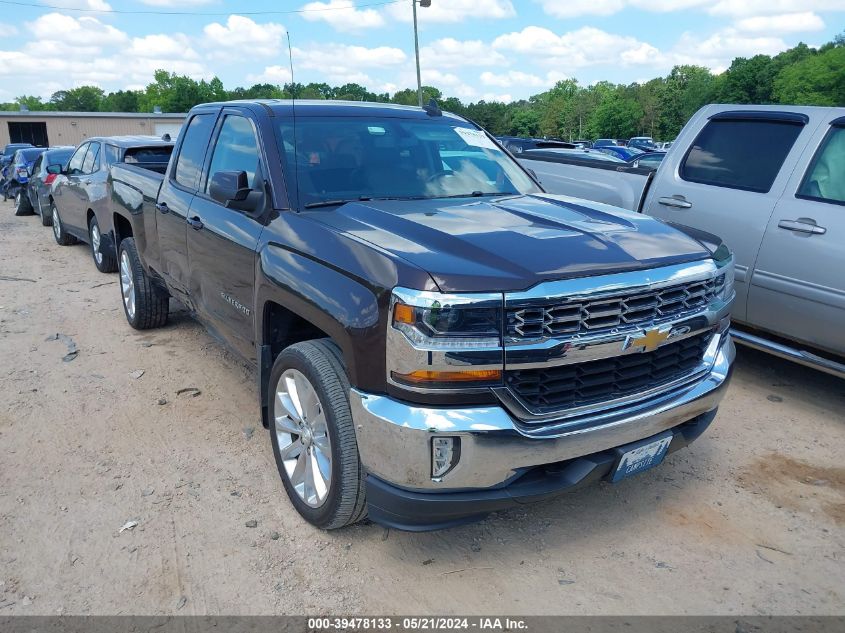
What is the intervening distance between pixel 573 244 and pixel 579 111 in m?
113

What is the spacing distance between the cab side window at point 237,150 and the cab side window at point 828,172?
3.68 meters

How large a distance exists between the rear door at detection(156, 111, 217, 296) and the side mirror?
108 cm

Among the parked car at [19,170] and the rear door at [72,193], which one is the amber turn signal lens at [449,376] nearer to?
the rear door at [72,193]

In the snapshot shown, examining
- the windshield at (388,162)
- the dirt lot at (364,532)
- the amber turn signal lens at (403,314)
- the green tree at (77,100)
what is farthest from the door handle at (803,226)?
the green tree at (77,100)

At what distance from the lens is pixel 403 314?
2531 millimetres

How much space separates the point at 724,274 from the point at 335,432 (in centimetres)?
201

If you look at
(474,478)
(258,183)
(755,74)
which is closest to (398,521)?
(474,478)

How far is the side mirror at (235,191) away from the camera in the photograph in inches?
138

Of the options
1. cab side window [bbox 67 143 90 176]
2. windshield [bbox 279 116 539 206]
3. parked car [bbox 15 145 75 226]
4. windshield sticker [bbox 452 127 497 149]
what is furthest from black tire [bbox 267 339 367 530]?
parked car [bbox 15 145 75 226]

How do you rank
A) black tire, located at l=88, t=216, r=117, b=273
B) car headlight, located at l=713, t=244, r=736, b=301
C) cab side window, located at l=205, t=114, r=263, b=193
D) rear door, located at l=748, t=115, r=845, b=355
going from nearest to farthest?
car headlight, located at l=713, t=244, r=736, b=301 < cab side window, located at l=205, t=114, r=263, b=193 < rear door, located at l=748, t=115, r=845, b=355 < black tire, located at l=88, t=216, r=117, b=273

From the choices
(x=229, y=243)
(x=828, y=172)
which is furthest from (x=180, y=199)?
(x=828, y=172)

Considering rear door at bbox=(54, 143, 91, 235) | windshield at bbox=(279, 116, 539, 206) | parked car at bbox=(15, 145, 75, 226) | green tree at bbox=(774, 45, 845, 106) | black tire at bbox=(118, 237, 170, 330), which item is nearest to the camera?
windshield at bbox=(279, 116, 539, 206)

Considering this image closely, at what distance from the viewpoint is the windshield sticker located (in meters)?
4.45

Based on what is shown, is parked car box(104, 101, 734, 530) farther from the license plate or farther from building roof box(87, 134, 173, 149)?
building roof box(87, 134, 173, 149)
